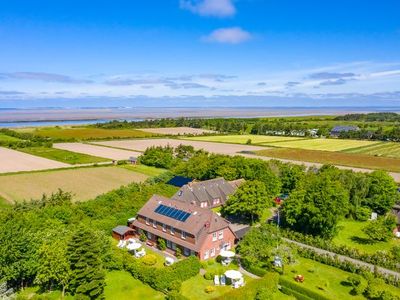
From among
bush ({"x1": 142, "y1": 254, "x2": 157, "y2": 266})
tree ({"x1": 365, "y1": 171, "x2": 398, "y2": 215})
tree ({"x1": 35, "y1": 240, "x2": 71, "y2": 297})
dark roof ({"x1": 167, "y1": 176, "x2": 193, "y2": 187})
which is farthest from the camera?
dark roof ({"x1": 167, "y1": 176, "x2": 193, "y2": 187})

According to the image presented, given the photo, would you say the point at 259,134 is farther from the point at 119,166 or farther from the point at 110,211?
the point at 110,211

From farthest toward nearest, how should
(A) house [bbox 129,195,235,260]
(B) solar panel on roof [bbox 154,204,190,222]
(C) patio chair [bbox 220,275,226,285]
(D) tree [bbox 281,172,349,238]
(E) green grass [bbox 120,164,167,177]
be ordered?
(E) green grass [bbox 120,164,167,177]
(D) tree [bbox 281,172,349,238]
(B) solar panel on roof [bbox 154,204,190,222]
(A) house [bbox 129,195,235,260]
(C) patio chair [bbox 220,275,226,285]

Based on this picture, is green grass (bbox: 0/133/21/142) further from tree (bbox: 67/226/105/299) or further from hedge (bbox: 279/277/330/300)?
hedge (bbox: 279/277/330/300)

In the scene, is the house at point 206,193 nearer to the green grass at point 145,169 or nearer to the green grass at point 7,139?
the green grass at point 145,169

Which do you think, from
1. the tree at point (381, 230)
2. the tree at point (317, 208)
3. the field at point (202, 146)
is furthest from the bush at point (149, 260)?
the field at point (202, 146)

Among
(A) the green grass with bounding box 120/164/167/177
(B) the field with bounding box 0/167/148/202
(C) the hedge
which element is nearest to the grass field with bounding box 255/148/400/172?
(A) the green grass with bounding box 120/164/167/177

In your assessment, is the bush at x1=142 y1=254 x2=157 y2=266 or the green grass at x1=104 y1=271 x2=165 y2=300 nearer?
the green grass at x1=104 y1=271 x2=165 y2=300

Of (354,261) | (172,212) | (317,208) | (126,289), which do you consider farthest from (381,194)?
(126,289)

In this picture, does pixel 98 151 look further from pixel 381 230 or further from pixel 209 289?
pixel 381 230
